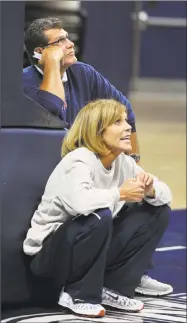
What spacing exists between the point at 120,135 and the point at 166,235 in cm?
210

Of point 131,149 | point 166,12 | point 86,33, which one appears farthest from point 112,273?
point 166,12

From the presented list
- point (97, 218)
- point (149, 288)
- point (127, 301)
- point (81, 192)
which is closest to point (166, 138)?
point (149, 288)

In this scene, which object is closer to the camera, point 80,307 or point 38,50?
point 38,50

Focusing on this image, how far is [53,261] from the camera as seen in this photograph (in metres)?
1.98

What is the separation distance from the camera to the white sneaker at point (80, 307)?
196cm

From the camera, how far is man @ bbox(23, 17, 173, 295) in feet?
5.15

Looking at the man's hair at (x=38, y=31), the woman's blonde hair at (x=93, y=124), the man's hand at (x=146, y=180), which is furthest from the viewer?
the man's hand at (x=146, y=180)

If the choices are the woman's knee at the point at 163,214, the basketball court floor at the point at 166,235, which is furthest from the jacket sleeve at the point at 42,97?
the basketball court floor at the point at 166,235

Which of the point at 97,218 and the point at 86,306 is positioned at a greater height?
the point at 97,218

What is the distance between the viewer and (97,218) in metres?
1.88

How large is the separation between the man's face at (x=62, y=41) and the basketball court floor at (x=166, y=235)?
0.68 meters

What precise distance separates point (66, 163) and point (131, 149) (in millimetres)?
168

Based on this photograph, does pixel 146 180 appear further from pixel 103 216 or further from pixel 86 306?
pixel 86 306

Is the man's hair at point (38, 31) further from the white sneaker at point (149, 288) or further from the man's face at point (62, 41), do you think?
the white sneaker at point (149, 288)
